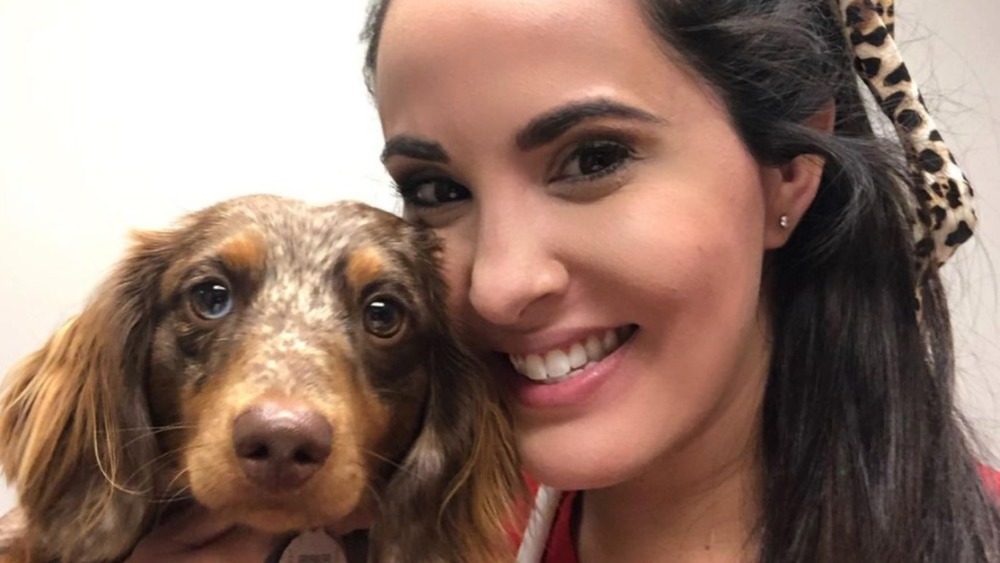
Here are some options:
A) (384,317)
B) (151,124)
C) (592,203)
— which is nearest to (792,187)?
(592,203)

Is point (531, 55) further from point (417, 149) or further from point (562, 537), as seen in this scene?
point (562, 537)

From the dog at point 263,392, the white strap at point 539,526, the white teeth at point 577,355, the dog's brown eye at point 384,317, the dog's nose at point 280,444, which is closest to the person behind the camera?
the dog's nose at point 280,444

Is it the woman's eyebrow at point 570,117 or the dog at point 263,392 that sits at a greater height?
the woman's eyebrow at point 570,117

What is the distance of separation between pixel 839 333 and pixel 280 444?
0.79m

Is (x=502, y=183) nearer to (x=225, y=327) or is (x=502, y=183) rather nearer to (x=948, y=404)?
(x=225, y=327)

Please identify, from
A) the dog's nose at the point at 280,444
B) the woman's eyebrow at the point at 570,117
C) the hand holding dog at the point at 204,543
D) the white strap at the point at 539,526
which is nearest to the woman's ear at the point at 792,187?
the woman's eyebrow at the point at 570,117

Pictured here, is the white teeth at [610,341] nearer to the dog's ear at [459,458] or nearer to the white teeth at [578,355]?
the white teeth at [578,355]

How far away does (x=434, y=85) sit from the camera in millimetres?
1217

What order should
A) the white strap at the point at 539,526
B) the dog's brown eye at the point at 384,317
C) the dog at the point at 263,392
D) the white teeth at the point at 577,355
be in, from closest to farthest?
the dog at the point at 263,392 → the white teeth at the point at 577,355 → the dog's brown eye at the point at 384,317 → the white strap at the point at 539,526

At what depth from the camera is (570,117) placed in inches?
45.7

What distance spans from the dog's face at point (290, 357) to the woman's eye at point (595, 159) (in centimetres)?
31

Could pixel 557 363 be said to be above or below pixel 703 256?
below

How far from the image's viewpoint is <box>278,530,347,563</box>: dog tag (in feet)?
4.08

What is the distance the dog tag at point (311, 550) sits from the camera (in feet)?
4.08
